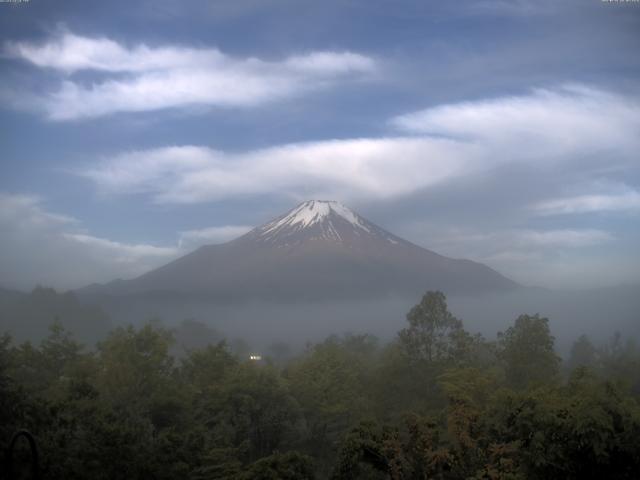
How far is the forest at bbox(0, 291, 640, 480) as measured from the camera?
580 inches

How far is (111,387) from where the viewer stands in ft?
94.2

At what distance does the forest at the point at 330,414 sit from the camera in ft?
48.3

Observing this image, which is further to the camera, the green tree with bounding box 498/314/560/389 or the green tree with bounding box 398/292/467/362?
the green tree with bounding box 398/292/467/362

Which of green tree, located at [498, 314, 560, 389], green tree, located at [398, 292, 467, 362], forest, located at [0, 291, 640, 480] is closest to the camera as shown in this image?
forest, located at [0, 291, 640, 480]

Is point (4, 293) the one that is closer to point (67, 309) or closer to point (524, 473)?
point (67, 309)

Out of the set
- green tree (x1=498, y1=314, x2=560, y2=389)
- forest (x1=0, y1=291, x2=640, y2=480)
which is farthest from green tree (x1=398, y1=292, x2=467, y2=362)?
green tree (x1=498, y1=314, x2=560, y2=389)

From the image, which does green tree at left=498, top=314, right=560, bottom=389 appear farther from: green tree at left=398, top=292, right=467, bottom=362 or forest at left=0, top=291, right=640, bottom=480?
green tree at left=398, top=292, right=467, bottom=362

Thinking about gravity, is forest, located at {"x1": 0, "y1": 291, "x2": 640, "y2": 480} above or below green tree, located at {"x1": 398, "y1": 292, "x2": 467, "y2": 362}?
below

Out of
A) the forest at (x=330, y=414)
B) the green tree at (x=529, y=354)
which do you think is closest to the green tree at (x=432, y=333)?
the forest at (x=330, y=414)

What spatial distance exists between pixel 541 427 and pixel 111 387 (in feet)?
73.4

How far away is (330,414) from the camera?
29.1 metres

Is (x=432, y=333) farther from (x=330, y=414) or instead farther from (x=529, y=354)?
(x=330, y=414)

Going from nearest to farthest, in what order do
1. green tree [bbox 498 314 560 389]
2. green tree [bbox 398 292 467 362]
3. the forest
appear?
the forest
green tree [bbox 498 314 560 389]
green tree [bbox 398 292 467 362]

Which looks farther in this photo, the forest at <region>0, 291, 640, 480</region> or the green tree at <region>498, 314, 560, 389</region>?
the green tree at <region>498, 314, 560, 389</region>
